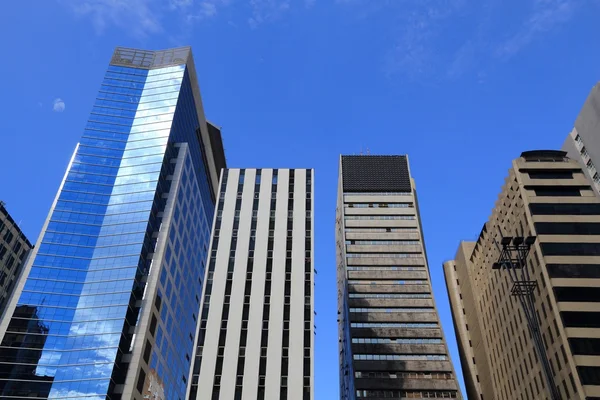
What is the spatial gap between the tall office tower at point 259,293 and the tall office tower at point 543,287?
28.3 m

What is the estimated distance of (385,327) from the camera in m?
101

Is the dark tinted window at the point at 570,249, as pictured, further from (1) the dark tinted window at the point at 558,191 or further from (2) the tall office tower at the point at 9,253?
(2) the tall office tower at the point at 9,253

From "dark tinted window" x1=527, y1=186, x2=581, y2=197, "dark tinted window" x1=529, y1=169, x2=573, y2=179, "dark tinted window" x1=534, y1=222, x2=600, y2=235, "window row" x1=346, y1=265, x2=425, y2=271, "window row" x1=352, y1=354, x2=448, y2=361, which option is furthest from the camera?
"window row" x1=346, y1=265, x2=425, y2=271

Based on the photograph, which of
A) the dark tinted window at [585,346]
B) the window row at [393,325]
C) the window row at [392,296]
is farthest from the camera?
the window row at [392,296]

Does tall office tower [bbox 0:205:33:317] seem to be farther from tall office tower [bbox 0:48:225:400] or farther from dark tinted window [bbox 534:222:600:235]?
dark tinted window [bbox 534:222:600:235]

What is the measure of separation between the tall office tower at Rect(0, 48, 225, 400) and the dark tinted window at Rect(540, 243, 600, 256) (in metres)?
61.1

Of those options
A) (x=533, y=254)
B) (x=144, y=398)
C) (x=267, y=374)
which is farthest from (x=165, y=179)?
(x=533, y=254)

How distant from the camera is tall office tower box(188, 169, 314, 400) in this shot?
69188mm

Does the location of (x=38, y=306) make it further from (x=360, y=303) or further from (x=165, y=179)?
(x=360, y=303)

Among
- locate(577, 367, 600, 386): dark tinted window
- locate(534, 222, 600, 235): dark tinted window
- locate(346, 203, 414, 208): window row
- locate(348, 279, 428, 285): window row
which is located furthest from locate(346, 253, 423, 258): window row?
locate(577, 367, 600, 386): dark tinted window

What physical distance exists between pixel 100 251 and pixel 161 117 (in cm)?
3229

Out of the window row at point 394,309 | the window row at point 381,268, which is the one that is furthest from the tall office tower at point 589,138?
the window row at point 394,309

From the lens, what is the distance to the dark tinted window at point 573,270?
218 ft

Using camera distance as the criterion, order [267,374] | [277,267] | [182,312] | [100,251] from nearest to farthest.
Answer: [267,374]
[277,267]
[100,251]
[182,312]
